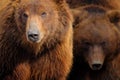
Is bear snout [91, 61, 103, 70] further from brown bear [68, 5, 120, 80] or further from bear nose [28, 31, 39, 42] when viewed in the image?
bear nose [28, 31, 39, 42]

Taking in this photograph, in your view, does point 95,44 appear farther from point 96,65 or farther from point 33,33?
point 33,33

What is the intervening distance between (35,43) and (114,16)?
6.80 feet

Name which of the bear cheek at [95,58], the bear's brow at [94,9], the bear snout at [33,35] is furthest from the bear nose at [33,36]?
the bear's brow at [94,9]

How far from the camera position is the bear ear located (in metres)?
9.47

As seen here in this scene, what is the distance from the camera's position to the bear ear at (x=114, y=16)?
947 cm

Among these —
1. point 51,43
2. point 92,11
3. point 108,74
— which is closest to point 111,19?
point 92,11

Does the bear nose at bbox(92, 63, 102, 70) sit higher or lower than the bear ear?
lower

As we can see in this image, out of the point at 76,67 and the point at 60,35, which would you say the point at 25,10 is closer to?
the point at 60,35

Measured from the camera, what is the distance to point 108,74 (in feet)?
32.0

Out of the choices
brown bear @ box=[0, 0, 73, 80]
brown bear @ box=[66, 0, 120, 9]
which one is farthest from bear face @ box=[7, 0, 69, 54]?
brown bear @ box=[66, 0, 120, 9]

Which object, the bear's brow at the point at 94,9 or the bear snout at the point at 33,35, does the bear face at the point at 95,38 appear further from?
the bear snout at the point at 33,35

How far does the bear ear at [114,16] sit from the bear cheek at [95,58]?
71 centimetres

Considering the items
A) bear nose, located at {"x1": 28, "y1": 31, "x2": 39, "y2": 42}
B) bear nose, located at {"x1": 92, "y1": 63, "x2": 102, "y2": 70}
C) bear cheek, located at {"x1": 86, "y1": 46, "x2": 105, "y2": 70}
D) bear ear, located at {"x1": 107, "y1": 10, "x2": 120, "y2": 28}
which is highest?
bear nose, located at {"x1": 28, "y1": 31, "x2": 39, "y2": 42}

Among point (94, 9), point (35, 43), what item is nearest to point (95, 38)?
point (94, 9)
